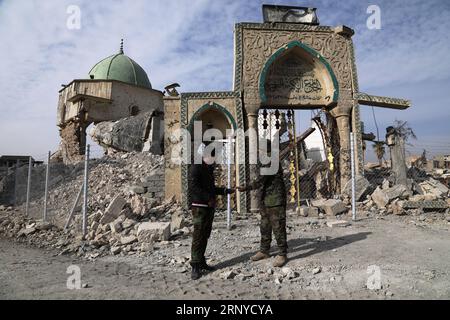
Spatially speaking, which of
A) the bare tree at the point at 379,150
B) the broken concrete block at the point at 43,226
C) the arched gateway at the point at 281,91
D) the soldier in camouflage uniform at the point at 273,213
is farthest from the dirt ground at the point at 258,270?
the bare tree at the point at 379,150

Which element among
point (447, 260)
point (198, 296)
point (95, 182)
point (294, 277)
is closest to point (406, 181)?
point (447, 260)

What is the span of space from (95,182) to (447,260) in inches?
371

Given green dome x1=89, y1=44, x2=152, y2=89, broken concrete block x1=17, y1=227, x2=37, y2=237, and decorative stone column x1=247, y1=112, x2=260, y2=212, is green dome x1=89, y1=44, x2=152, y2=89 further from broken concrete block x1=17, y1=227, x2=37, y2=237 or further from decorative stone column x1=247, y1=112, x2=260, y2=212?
broken concrete block x1=17, y1=227, x2=37, y2=237

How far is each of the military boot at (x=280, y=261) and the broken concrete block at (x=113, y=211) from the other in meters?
3.95

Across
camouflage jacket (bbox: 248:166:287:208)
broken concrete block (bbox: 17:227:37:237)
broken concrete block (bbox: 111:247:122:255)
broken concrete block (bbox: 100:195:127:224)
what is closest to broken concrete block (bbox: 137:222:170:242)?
broken concrete block (bbox: 111:247:122:255)

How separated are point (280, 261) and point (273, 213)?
2.06ft

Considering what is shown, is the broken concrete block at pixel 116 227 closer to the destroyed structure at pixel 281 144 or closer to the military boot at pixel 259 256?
the destroyed structure at pixel 281 144

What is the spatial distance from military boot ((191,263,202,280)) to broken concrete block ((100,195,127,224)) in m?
3.39

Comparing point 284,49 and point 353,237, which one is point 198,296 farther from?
point 284,49

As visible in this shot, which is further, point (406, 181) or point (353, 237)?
point (406, 181)

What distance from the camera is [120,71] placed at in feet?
76.5

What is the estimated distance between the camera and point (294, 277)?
3.70m

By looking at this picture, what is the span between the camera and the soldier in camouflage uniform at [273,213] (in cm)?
414

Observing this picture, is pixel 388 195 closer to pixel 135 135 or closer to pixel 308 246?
pixel 308 246
